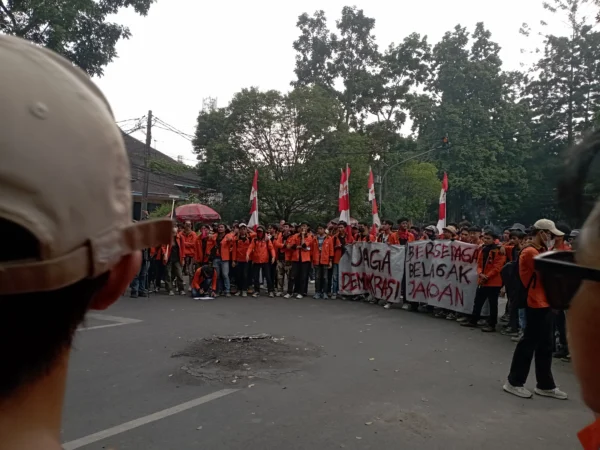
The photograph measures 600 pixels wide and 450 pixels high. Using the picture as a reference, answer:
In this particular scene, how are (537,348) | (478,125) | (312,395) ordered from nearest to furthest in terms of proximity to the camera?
(312,395) → (537,348) → (478,125)

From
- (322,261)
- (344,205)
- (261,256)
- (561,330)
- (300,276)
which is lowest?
(561,330)

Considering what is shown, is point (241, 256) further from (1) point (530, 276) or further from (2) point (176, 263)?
(1) point (530, 276)

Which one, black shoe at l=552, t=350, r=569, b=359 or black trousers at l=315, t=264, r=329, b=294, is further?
black trousers at l=315, t=264, r=329, b=294

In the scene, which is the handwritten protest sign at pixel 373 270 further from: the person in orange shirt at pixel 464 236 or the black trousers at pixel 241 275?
the black trousers at pixel 241 275

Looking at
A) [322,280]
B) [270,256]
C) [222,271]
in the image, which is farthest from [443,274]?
[222,271]

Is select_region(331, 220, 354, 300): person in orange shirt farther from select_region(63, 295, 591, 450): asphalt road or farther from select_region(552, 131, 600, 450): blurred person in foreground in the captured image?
select_region(552, 131, 600, 450): blurred person in foreground

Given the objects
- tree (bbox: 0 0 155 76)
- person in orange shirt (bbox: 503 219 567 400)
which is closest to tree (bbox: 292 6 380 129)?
tree (bbox: 0 0 155 76)

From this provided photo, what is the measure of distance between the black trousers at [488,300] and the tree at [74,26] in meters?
9.44

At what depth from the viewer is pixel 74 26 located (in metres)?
13.0

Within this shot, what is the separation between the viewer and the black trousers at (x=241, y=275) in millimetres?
12730

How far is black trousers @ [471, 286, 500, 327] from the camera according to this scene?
8.66 meters

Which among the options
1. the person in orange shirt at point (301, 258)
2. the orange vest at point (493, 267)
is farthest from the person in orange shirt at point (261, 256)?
the orange vest at point (493, 267)

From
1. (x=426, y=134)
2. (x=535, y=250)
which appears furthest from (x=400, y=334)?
(x=426, y=134)

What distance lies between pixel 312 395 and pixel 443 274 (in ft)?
19.0
